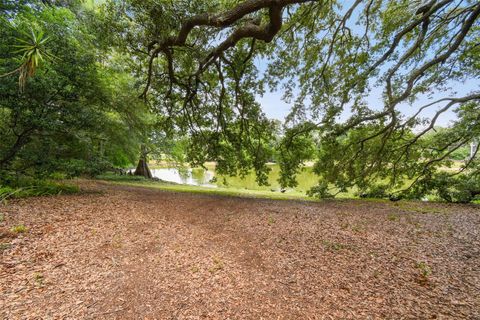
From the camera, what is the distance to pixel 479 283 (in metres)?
2.35

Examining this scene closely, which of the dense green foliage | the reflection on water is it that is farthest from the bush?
the reflection on water

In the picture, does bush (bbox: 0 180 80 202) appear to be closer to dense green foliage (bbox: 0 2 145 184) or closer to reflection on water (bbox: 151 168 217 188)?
dense green foliage (bbox: 0 2 145 184)

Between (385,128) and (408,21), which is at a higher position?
(408,21)

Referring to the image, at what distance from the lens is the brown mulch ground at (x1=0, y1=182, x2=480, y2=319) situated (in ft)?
6.67

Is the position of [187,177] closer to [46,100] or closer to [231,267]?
[46,100]

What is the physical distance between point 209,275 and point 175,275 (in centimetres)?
42

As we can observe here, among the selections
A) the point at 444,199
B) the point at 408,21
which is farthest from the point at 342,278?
the point at 408,21

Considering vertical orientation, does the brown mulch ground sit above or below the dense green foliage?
below

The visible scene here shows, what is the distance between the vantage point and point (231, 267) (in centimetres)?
276

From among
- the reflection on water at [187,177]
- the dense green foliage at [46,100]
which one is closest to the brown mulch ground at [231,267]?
the dense green foliage at [46,100]

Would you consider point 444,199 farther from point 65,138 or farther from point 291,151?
point 65,138

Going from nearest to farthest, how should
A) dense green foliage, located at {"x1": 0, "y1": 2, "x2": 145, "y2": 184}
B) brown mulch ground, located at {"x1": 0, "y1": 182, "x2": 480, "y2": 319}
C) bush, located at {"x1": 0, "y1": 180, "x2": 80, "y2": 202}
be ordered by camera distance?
1. brown mulch ground, located at {"x1": 0, "y1": 182, "x2": 480, "y2": 319}
2. bush, located at {"x1": 0, "y1": 180, "x2": 80, "y2": 202}
3. dense green foliage, located at {"x1": 0, "y1": 2, "x2": 145, "y2": 184}

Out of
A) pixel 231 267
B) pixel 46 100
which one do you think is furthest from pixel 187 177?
pixel 231 267

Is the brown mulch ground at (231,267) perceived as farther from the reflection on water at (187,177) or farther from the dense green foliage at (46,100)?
the reflection on water at (187,177)
